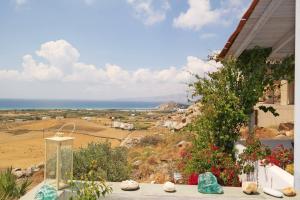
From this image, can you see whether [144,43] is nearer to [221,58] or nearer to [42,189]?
[221,58]

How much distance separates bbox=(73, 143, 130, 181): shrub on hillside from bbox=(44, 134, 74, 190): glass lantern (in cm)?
568

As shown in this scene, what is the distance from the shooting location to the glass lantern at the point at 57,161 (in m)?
5.15

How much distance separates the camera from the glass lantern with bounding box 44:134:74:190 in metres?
5.15

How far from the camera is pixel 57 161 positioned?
5.17 meters

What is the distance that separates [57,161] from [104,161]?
6783 millimetres

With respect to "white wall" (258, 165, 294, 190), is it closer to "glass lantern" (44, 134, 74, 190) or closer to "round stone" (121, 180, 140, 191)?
"round stone" (121, 180, 140, 191)

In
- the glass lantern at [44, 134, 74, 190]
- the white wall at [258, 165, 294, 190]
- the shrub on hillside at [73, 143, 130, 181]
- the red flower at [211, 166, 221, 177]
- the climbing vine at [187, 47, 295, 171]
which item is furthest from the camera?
the shrub on hillside at [73, 143, 130, 181]

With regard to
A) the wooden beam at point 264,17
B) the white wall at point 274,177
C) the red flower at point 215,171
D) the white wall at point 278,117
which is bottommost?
the red flower at point 215,171

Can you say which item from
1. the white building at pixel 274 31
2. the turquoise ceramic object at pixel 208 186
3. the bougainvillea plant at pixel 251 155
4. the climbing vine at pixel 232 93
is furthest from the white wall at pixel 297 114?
the climbing vine at pixel 232 93

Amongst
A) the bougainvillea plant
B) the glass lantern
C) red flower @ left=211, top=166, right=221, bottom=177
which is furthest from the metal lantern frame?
the bougainvillea plant

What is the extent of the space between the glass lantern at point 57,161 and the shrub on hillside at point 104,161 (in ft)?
18.6

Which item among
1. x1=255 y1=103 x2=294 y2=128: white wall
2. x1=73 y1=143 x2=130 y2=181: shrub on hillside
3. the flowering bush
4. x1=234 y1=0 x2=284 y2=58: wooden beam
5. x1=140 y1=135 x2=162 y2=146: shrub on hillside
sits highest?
x1=234 y1=0 x2=284 y2=58: wooden beam

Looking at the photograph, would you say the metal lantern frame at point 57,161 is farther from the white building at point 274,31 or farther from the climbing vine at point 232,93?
the climbing vine at point 232,93

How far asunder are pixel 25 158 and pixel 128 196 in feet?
77.0
